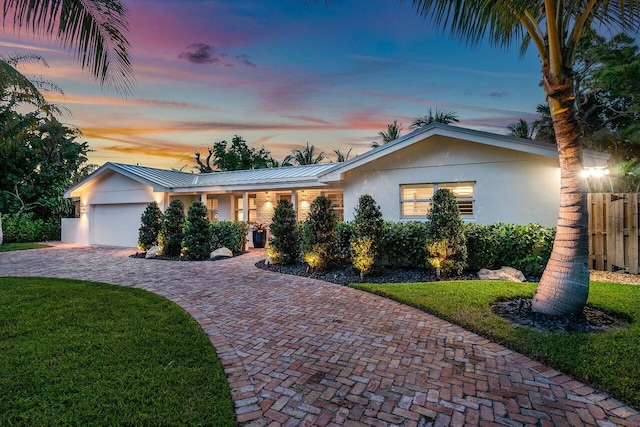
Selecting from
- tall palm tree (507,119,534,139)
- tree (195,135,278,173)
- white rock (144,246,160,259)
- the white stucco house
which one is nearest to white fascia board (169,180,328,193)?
the white stucco house

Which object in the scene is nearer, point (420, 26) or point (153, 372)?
point (153, 372)

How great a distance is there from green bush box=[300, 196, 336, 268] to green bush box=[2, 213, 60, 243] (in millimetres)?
18316

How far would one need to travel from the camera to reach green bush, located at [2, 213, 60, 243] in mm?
17281

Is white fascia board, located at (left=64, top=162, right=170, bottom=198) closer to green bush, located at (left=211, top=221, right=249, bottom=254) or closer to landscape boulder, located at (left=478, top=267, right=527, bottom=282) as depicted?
green bush, located at (left=211, top=221, right=249, bottom=254)

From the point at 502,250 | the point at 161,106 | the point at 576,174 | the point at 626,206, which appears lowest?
the point at 502,250

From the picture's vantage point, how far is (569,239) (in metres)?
4.30

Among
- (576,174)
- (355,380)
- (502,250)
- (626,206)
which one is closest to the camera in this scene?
(355,380)

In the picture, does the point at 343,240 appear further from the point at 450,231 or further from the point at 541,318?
the point at 541,318

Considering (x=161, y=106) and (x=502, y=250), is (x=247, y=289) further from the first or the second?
(x=161, y=106)

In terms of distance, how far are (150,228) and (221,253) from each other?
351cm

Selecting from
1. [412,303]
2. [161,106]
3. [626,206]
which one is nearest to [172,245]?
[161,106]

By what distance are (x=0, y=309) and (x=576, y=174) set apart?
873 centimetres

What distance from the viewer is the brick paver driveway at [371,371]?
2439mm

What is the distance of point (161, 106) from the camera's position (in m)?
11.9
